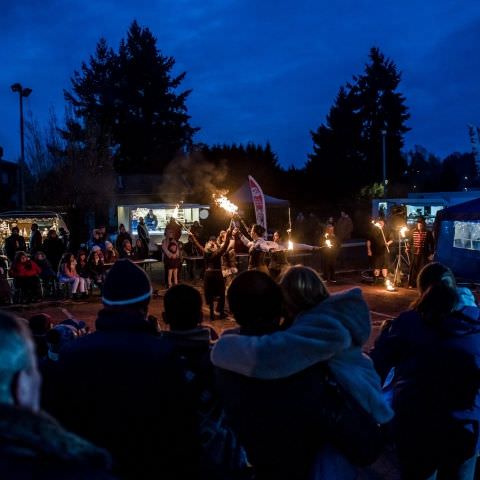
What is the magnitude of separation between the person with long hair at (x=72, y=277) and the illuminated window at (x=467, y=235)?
985cm

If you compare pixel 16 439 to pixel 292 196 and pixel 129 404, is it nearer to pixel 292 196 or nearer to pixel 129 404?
pixel 129 404

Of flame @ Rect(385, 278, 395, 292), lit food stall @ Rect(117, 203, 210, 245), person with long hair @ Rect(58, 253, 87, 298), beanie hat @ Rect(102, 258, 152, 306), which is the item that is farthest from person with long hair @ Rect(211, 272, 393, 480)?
lit food stall @ Rect(117, 203, 210, 245)

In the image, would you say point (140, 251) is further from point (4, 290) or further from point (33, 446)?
point (33, 446)

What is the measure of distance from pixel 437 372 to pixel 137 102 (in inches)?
1948

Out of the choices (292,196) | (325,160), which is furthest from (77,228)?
(325,160)

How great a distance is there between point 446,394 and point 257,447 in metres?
1.15

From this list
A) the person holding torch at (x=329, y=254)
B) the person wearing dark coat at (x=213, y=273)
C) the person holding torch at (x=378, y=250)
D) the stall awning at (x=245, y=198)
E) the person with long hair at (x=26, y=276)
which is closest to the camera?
the person wearing dark coat at (x=213, y=273)

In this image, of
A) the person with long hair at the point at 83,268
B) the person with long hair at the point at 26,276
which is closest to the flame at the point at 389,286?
the person with long hair at the point at 83,268

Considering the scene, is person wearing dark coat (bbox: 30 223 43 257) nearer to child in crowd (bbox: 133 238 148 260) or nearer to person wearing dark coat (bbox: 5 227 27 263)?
person wearing dark coat (bbox: 5 227 27 263)

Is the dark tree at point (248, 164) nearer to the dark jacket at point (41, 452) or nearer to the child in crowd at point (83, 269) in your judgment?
the child in crowd at point (83, 269)

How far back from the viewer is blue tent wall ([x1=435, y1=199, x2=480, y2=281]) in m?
13.6

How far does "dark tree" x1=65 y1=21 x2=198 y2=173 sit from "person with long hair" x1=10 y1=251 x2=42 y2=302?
114 feet

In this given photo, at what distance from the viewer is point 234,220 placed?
13.1m

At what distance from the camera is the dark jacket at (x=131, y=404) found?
1.98 m
